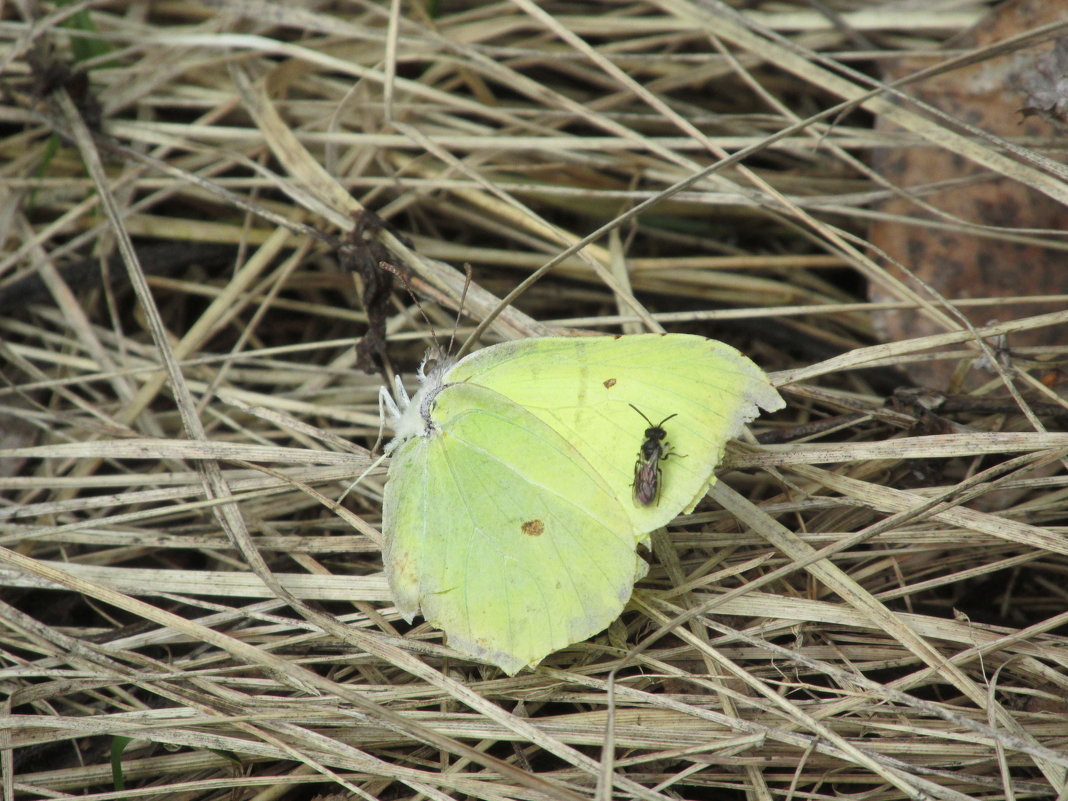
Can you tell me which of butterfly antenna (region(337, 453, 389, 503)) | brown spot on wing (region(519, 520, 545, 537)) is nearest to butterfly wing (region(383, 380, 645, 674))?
brown spot on wing (region(519, 520, 545, 537))

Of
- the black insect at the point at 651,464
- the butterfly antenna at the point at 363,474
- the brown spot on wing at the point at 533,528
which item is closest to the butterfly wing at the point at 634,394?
the black insect at the point at 651,464

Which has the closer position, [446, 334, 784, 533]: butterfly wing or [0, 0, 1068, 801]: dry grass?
[446, 334, 784, 533]: butterfly wing

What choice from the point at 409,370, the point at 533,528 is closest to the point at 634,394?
the point at 533,528

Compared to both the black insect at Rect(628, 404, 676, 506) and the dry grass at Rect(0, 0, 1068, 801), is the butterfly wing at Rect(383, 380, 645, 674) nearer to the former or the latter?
the black insect at Rect(628, 404, 676, 506)

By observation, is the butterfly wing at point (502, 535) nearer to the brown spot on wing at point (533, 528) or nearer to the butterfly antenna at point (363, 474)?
the brown spot on wing at point (533, 528)

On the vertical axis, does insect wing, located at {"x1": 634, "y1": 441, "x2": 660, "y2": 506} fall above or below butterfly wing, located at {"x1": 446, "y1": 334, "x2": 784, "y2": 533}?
below

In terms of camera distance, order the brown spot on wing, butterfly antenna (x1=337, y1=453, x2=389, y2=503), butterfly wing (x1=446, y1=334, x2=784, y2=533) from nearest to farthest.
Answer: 1. butterfly wing (x1=446, y1=334, x2=784, y2=533)
2. the brown spot on wing
3. butterfly antenna (x1=337, y1=453, x2=389, y2=503)

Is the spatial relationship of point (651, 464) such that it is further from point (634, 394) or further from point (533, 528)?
point (533, 528)
